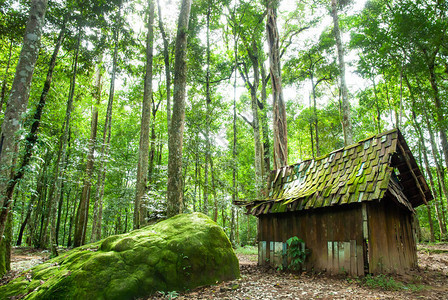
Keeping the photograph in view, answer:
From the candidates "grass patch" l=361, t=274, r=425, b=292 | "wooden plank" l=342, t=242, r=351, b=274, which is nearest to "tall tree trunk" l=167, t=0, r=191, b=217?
"wooden plank" l=342, t=242, r=351, b=274

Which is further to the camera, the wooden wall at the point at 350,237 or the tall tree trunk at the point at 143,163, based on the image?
the tall tree trunk at the point at 143,163

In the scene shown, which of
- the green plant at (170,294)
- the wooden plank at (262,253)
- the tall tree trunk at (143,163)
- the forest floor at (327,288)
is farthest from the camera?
the tall tree trunk at (143,163)

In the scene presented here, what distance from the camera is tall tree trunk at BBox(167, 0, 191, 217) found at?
902cm

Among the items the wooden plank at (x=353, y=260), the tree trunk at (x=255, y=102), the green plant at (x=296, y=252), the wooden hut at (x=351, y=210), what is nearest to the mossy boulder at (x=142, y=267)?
the green plant at (x=296, y=252)

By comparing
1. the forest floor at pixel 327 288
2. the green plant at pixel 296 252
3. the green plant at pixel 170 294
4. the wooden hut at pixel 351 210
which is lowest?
the forest floor at pixel 327 288

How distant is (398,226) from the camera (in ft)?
27.9

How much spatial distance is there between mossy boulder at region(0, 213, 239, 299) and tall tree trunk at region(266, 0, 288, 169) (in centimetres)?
838

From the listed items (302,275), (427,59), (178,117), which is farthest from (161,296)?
(427,59)

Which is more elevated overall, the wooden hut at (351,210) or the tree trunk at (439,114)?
the tree trunk at (439,114)

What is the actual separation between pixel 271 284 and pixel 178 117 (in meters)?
6.49

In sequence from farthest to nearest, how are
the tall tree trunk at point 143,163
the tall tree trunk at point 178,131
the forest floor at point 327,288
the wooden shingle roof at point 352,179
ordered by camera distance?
the tall tree trunk at point 143,163
the tall tree trunk at point 178,131
the wooden shingle roof at point 352,179
the forest floor at point 327,288

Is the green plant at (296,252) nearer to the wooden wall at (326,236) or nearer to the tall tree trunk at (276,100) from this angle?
the wooden wall at (326,236)

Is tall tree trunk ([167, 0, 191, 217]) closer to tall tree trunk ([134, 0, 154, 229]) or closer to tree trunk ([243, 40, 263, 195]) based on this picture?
tall tree trunk ([134, 0, 154, 229])

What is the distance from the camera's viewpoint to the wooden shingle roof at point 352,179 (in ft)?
23.3
